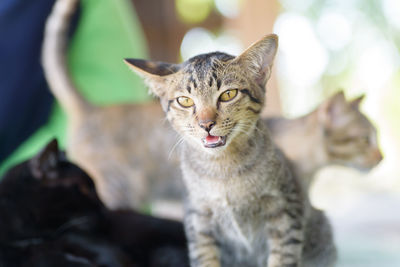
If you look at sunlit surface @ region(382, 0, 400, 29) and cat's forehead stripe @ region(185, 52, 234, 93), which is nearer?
cat's forehead stripe @ region(185, 52, 234, 93)

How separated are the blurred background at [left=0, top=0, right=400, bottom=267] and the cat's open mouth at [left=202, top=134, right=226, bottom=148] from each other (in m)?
0.68

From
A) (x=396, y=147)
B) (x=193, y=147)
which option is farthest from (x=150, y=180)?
(x=396, y=147)

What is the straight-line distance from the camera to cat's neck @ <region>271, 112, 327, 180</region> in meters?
1.41

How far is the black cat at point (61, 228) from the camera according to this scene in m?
1.06

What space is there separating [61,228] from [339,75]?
5.23 feet

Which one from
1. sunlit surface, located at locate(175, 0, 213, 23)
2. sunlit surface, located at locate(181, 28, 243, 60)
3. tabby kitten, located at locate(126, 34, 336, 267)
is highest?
sunlit surface, located at locate(175, 0, 213, 23)

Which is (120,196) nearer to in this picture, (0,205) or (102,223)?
(102,223)

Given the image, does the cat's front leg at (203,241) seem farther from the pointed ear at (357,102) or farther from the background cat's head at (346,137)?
the pointed ear at (357,102)

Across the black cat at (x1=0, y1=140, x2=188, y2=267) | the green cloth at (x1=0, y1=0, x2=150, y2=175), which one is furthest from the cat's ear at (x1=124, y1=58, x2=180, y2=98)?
the green cloth at (x1=0, y1=0, x2=150, y2=175)

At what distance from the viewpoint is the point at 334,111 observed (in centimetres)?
145

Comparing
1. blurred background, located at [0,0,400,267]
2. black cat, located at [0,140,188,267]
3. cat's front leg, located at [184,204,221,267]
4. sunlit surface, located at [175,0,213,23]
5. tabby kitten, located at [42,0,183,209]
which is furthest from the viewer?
sunlit surface, located at [175,0,213,23]

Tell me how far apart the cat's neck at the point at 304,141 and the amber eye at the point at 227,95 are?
0.57 m

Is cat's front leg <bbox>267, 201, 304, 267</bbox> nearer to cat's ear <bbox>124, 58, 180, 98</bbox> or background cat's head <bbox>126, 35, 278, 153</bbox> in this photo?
background cat's head <bbox>126, 35, 278, 153</bbox>

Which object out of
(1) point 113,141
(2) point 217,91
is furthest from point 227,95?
(1) point 113,141
